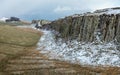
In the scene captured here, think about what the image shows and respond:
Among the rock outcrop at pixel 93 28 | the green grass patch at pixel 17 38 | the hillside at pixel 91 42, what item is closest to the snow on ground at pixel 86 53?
the hillside at pixel 91 42

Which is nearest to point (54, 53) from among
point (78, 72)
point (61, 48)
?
point (61, 48)

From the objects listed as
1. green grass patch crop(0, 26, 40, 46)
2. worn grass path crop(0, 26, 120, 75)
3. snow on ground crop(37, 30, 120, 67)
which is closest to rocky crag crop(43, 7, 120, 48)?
snow on ground crop(37, 30, 120, 67)

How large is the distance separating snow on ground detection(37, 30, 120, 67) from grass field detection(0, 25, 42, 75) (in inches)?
241

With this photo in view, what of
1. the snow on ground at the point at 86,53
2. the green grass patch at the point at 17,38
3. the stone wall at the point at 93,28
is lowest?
the green grass patch at the point at 17,38

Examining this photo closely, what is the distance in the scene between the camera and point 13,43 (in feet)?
285

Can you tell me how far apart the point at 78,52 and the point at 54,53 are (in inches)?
264

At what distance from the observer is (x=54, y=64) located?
2442 inches

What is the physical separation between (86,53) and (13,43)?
2702cm

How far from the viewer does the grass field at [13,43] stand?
71000 millimetres

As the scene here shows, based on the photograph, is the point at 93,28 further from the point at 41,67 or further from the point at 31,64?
the point at 41,67

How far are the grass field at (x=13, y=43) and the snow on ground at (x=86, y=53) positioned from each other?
20.1 ft

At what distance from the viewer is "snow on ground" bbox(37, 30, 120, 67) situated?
196 ft

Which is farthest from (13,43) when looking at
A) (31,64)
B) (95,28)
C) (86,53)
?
(86,53)

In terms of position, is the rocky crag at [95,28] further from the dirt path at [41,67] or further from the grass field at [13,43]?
the dirt path at [41,67]
